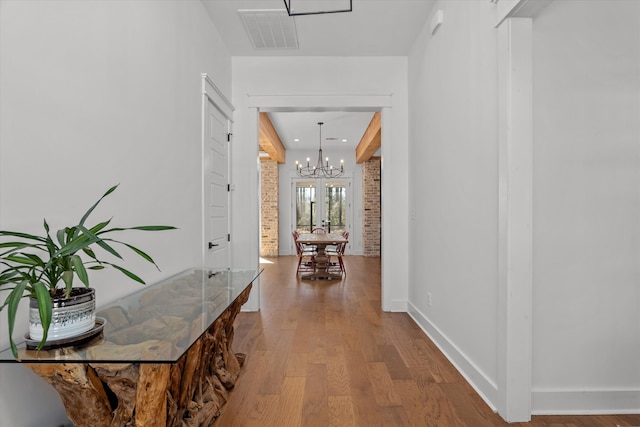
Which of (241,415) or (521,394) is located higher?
(521,394)

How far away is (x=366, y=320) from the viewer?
368 cm

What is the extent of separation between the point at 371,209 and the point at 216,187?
668 cm

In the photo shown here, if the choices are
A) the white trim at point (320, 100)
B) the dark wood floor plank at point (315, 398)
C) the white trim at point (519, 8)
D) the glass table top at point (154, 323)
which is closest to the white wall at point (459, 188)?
the white trim at point (519, 8)

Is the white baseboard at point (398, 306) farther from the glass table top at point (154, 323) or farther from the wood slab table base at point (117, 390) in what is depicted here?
the wood slab table base at point (117, 390)

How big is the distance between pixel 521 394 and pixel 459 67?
2.08 metres

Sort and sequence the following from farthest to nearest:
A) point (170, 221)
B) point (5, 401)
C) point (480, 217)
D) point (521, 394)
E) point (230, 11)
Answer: point (230, 11) → point (170, 221) → point (480, 217) → point (521, 394) → point (5, 401)

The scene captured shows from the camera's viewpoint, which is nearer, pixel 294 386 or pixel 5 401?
pixel 5 401

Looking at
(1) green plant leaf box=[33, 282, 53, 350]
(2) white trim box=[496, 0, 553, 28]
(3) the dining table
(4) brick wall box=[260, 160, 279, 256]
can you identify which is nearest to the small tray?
(1) green plant leaf box=[33, 282, 53, 350]

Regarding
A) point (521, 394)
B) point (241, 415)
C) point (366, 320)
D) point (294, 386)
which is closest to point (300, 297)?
point (366, 320)

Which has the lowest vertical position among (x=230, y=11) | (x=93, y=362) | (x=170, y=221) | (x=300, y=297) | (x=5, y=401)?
(x=300, y=297)

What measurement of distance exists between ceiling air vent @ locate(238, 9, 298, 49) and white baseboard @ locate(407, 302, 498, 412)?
9.77ft

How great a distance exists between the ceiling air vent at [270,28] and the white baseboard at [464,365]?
9.77 ft

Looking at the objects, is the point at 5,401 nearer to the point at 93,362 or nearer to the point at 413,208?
the point at 93,362

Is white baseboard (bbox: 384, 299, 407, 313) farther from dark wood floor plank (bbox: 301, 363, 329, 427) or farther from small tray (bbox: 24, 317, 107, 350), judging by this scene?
small tray (bbox: 24, 317, 107, 350)
